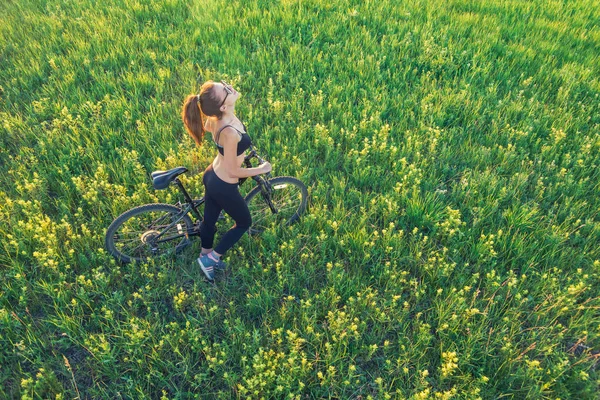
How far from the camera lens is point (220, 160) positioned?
159 inches

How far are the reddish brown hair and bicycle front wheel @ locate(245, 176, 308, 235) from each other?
1.31 metres

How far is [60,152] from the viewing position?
225 inches

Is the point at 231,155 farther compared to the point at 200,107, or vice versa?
the point at 231,155

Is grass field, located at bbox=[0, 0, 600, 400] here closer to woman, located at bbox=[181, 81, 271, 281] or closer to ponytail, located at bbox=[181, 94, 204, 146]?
woman, located at bbox=[181, 81, 271, 281]

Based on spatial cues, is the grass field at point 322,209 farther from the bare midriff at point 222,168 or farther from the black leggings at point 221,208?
the bare midriff at point 222,168

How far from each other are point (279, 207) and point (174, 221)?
1291 millimetres

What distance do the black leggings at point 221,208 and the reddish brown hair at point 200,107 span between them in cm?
48

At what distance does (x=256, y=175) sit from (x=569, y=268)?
3.72 m

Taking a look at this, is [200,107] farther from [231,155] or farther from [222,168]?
[222,168]

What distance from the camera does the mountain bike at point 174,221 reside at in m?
4.54

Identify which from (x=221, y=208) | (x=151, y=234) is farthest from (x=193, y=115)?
(x=151, y=234)

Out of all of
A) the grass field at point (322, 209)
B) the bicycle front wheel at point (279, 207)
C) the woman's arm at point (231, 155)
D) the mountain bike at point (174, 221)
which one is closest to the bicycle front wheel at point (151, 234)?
the mountain bike at point (174, 221)

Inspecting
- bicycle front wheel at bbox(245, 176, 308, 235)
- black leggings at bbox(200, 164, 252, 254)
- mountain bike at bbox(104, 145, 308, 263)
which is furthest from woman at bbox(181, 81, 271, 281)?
bicycle front wheel at bbox(245, 176, 308, 235)

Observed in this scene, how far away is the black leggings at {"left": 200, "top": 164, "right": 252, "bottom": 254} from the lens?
4.11m
